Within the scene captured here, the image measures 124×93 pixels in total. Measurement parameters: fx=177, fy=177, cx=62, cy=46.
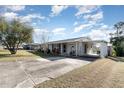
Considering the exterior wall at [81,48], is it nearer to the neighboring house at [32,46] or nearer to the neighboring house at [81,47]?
the neighboring house at [81,47]

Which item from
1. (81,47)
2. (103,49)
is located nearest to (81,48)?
(81,47)

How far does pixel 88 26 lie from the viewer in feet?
85.8

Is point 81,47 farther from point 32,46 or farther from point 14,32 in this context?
point 32,46

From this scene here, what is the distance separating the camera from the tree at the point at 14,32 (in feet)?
72.0

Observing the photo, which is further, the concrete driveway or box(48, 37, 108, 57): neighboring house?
box(48, 37, 108, 57): neighboring house

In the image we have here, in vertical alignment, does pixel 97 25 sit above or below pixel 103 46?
above

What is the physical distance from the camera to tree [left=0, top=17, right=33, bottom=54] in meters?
21.9

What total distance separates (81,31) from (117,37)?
6158 millimetres

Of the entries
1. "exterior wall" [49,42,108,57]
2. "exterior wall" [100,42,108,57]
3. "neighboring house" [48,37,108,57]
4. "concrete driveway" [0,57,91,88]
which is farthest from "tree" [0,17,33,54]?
"concrete driveway" [0,57,91,88]

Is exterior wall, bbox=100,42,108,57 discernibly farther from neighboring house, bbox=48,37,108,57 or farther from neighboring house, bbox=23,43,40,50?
neighboring house, bbox=23,43,40,50

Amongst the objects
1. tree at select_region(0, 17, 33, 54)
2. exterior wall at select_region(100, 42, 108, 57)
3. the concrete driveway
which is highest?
tree at select_region(0, 17, 33, 54)

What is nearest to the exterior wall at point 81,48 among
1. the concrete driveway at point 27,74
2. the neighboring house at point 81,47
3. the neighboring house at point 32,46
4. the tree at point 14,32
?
the neighboring house at point 81,47

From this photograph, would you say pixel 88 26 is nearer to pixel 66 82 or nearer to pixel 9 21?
pixel 9 21
